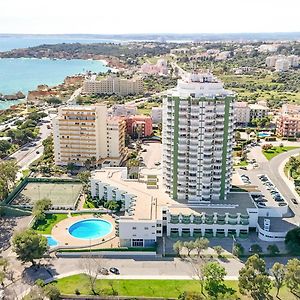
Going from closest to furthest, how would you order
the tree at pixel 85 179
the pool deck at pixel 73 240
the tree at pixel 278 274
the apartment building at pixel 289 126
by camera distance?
the tree at pixel 278 274 → the pool deck at pixel 73 240 → the tree at pixel 85 179 → the apartment building at pixel 289 126

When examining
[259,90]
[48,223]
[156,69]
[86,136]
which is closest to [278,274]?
[48,223]

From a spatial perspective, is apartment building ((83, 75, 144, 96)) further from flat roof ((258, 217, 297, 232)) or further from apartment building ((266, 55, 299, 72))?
flat roof ((258, 217, 297, 232))

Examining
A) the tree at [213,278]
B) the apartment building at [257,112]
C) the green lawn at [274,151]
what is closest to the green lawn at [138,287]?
the tree at [213,278]

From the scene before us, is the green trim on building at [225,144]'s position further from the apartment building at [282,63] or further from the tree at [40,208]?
the apartment building at [282,63]

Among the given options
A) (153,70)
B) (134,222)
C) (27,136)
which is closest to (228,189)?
(134,222)

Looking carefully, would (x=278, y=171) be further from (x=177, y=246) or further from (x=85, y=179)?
(x=177, y=246)
